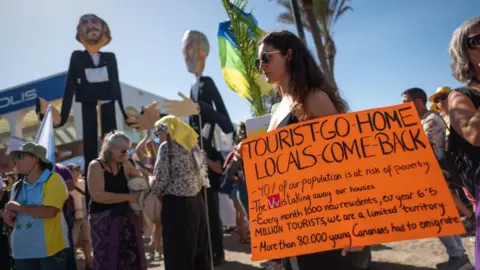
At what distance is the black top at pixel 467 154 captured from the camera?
5.07 feet

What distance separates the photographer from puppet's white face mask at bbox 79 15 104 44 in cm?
469

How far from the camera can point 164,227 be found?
3.33 meters

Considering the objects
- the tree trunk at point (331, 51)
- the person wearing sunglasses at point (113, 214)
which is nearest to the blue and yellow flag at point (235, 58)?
the person wearing sunglasses at point (113, 214)

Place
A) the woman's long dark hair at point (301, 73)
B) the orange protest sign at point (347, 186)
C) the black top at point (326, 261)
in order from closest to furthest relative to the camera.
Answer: the orange protest sign at point (347, 186), the black top at point (326, 261), the woman's long dark hair at point (301, 73)

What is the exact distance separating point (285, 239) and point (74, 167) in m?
5.64

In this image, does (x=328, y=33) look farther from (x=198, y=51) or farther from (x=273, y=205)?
(x=273, y=205)

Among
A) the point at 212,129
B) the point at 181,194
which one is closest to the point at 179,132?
the point at 181,194

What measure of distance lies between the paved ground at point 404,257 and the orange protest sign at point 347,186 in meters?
2.97

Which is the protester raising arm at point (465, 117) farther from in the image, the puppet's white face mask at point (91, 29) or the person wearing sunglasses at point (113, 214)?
the puppet's white face mask at point (91, 29)

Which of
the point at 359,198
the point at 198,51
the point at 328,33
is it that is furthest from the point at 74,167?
the point at 328,33

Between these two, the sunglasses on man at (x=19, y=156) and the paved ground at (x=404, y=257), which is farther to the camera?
the paved ground at (x=404, y=257)

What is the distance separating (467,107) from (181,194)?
2.51 m

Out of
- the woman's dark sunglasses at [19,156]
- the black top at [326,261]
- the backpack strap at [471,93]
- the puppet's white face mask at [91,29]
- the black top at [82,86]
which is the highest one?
the puppet's white face mask at [91,29]

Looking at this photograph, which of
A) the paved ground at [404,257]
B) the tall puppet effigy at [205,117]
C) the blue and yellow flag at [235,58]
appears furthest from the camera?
the tall puppet effigy at [205,117]
